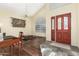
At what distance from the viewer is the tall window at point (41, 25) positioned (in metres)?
2.84

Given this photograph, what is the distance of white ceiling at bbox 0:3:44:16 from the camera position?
2734mm

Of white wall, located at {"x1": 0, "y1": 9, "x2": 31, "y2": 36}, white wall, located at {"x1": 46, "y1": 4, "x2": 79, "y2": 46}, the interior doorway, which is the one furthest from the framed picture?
white wall, located at {"x1": 46, "y1": 4, "x2": 79, "y2": 46}

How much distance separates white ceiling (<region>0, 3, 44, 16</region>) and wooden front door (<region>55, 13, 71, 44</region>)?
1.48ft

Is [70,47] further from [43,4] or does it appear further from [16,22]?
[16,22]

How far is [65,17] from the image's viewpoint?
8.86ft

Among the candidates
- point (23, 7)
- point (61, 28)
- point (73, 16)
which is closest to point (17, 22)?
point (23, 7)

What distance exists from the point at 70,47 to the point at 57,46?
236 mm

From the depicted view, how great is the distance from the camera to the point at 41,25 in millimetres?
2871

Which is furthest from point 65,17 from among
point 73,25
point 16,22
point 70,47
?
point 16,22

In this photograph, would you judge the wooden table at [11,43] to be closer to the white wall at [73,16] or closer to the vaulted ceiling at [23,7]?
the vaulted ceiling at [23,7]

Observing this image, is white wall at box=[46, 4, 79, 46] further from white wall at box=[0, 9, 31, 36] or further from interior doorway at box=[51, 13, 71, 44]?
white wall at box=[0, 9, 31, 36]

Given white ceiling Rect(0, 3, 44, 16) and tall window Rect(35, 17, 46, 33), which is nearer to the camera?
white ceiling Rect(0, 3, 44, 16)

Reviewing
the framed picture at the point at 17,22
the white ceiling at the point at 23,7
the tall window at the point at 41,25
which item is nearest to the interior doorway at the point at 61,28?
the tall window at the point at 41,25

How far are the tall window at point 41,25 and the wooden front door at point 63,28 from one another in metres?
0.25
